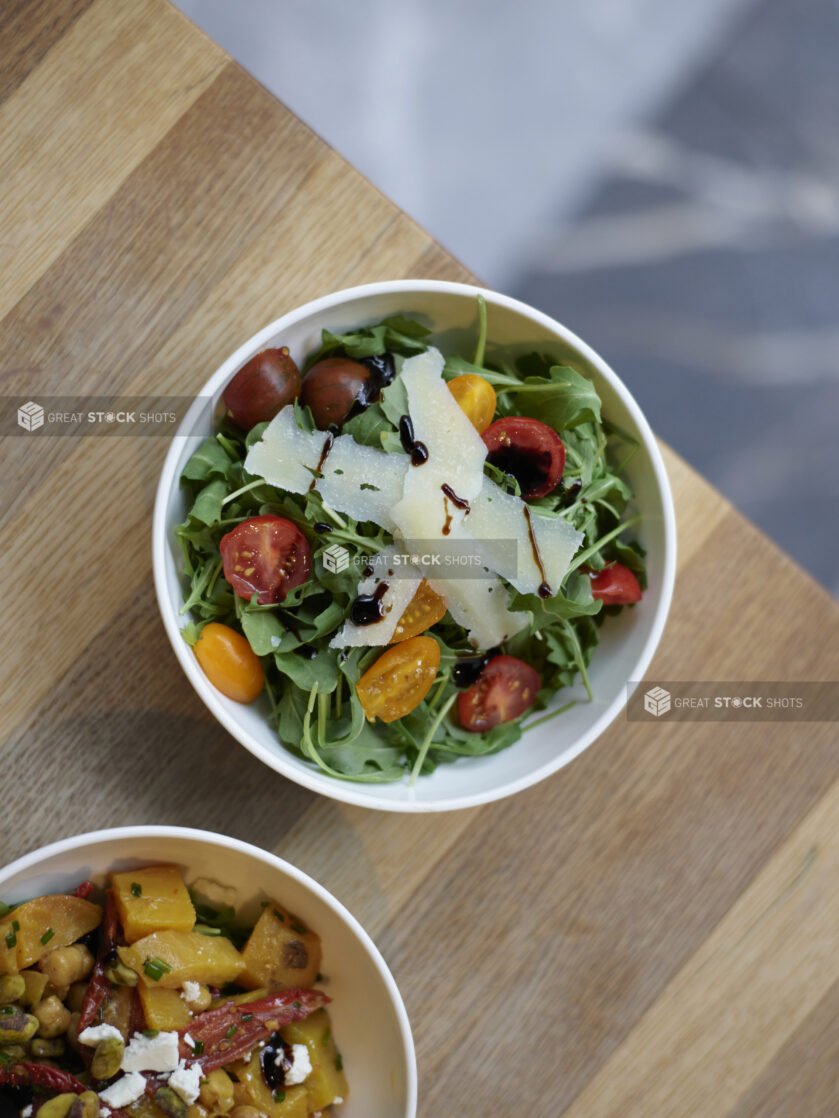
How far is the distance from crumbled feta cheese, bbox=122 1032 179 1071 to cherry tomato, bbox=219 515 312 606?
0.56 meters

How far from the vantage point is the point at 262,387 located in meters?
1.29

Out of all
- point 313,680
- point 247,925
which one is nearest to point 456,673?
point 313,680

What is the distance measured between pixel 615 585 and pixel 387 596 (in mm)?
333

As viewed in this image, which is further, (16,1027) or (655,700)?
(655,700)

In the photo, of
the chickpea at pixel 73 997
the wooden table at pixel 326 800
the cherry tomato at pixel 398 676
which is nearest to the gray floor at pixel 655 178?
the wooden table at pixel 326 800

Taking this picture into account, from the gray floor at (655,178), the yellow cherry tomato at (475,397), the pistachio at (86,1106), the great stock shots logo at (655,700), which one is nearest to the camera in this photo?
the pistachio at (86,1106)

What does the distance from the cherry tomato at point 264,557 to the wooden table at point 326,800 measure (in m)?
0.25

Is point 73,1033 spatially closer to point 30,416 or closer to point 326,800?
point 326,800

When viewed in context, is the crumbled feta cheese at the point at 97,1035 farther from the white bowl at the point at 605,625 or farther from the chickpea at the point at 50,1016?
the white bowl at the point at 605,625

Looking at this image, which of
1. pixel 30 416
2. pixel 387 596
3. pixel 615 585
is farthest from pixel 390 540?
pixel 30 416

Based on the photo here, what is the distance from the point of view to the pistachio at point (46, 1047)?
4.20 ft

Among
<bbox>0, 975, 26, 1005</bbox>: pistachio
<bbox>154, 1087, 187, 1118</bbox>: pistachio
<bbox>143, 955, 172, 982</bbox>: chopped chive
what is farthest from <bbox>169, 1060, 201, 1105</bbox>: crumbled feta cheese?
<bbox>0, 975, 26, 1005</bbox>: pistachio

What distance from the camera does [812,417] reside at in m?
2.45

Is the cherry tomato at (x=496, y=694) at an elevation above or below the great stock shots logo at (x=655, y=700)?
above
